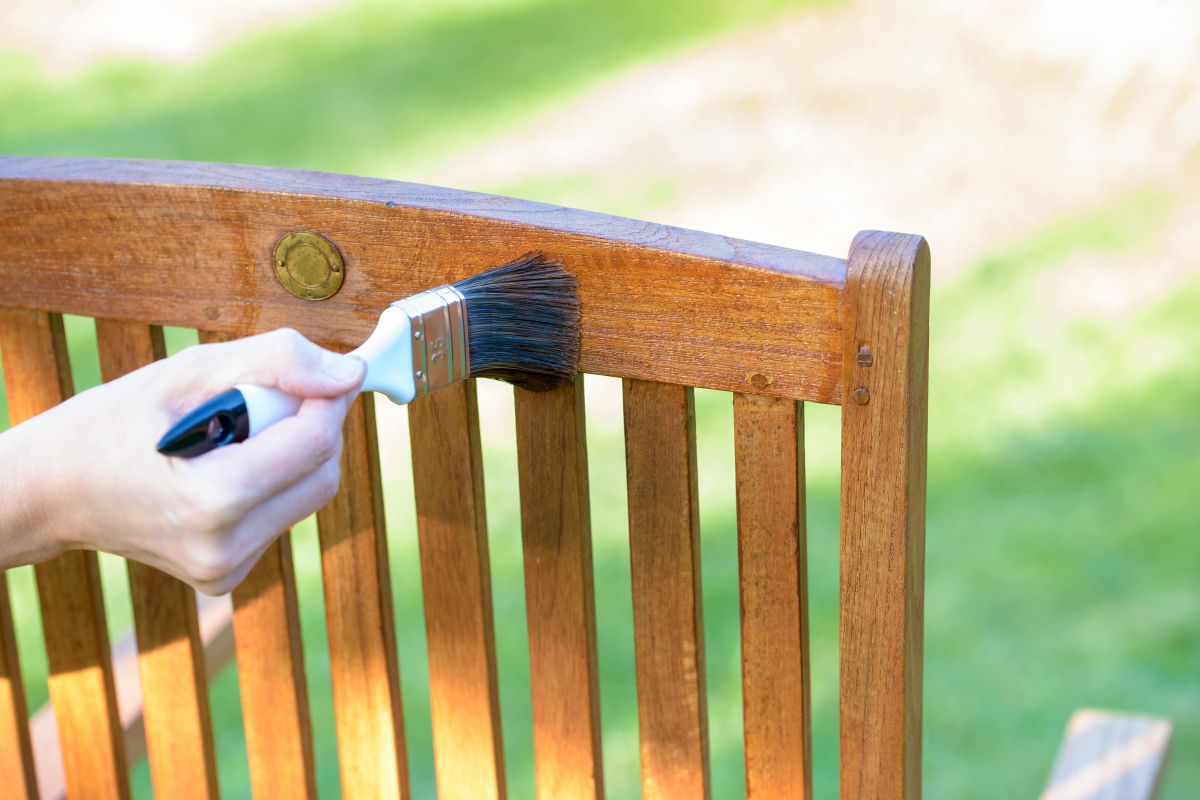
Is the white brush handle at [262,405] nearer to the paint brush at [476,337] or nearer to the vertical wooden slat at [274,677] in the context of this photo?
the paint brush at [476,337]

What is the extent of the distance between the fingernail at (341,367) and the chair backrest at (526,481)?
0.15 meters

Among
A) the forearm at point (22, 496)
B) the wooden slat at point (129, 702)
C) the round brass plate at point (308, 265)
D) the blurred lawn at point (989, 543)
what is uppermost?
the round brass plate at point (308, 265)

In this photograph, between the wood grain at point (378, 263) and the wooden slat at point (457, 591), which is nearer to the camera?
the wood grain at point (378, 263)

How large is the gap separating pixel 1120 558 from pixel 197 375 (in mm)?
2419

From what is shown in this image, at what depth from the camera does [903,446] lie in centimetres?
92

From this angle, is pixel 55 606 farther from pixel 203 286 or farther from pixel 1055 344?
pixel 1055 344

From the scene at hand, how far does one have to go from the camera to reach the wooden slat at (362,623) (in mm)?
1116

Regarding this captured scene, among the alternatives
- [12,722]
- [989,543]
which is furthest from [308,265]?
[989,543]

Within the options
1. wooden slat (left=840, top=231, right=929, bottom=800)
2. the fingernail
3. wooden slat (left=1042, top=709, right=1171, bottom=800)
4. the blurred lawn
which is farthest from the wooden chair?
the blurred lawn

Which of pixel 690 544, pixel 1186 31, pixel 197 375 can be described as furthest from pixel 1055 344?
pixel 197 375

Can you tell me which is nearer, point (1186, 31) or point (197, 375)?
point (197, 375)

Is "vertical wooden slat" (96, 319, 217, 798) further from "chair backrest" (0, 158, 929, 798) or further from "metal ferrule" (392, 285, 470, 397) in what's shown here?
"metal ferrule" (392, 285, 470, 397)

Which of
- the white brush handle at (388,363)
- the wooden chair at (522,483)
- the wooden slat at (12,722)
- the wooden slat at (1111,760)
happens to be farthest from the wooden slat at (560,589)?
the wooden slat at (1111,760)

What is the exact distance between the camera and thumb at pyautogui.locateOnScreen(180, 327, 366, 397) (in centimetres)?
87
